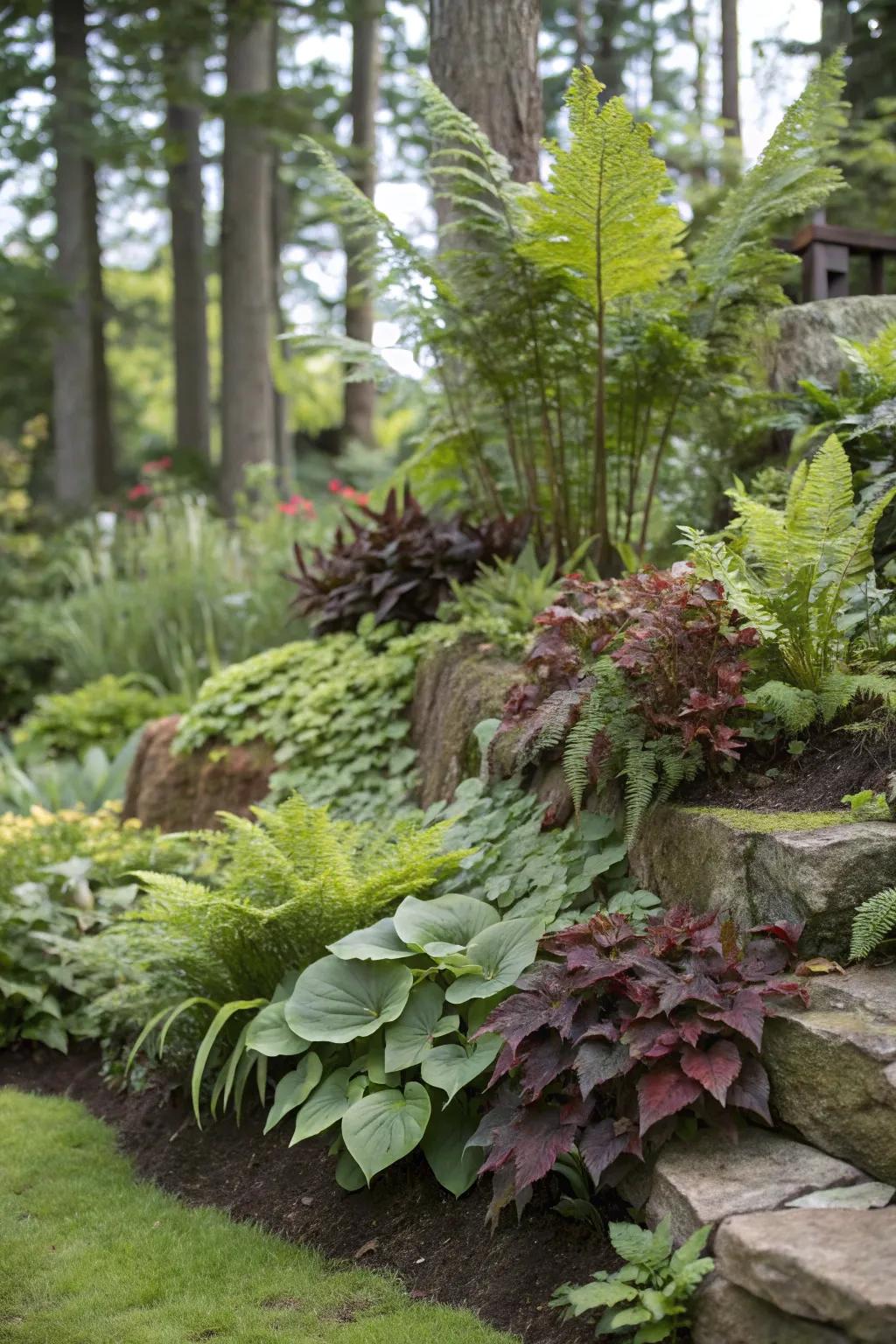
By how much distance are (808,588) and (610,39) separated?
1528cm

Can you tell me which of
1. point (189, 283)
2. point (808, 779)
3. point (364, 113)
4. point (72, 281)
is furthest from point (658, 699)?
point (189, 283)

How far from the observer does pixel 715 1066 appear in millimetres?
2264

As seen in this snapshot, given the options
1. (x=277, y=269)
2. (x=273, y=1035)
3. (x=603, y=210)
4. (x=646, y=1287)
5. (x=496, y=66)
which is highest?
(x=277, y=269)

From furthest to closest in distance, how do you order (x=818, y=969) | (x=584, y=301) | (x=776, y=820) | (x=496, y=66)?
(x=496, y=66) < (x=584, y=301) < (x=776, y=820) < (x=818, y=969)

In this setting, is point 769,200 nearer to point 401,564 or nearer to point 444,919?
point 401,564

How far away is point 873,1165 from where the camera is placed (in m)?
2.17

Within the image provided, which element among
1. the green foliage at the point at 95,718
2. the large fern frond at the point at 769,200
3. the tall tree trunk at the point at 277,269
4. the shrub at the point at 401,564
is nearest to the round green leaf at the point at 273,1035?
the shrub at the point at 401,564

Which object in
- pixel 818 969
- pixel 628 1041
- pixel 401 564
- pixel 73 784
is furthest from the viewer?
pixel 73 784

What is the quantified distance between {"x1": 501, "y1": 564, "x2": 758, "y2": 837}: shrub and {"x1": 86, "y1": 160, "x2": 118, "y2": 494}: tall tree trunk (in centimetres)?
1329

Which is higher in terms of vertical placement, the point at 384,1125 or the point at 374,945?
the point at 374,945

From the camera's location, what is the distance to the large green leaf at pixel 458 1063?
2.65m

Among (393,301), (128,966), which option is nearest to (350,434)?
(393,301)

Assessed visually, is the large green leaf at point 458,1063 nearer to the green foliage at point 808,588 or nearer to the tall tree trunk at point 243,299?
the green foliage at point 808,588

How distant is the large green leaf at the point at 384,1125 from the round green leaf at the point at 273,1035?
0.31 meters
